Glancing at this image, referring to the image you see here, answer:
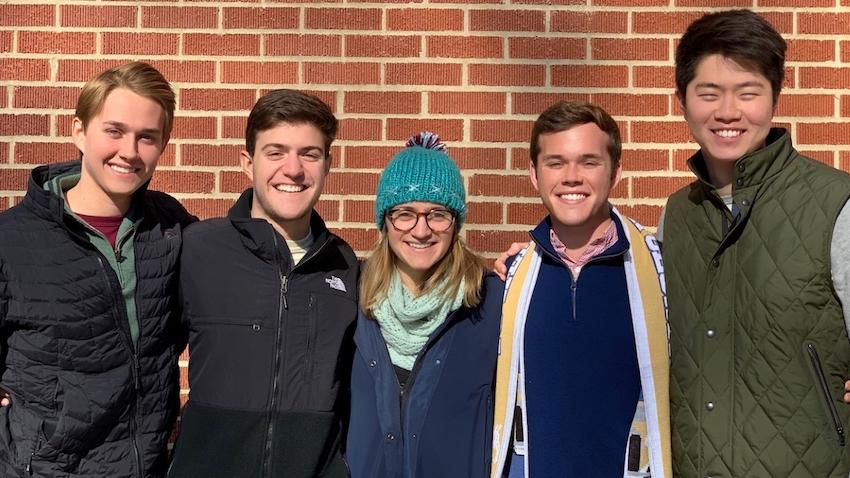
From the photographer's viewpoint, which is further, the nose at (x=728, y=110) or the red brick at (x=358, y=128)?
the red brick at (x=358, y=128)

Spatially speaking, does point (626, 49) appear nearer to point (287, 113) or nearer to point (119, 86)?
point (287, 113)

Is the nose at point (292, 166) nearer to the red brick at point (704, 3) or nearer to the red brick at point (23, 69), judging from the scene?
the red brick at point (23, 69)

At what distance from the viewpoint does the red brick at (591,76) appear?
4102mm

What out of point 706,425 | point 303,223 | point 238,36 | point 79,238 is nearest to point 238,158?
point 238,36

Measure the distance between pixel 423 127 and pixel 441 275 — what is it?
1.17 m

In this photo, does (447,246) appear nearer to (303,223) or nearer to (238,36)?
(303,223)

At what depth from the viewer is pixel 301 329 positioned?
Result: 9.72 feet

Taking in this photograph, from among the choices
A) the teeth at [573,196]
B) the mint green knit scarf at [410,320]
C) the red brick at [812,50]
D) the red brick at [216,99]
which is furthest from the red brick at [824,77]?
the red brick at [216,99]

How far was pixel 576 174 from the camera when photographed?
3002 millimetres

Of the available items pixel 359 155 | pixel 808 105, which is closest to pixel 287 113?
pixel 359 155

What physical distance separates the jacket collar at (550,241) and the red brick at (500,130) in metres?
0.99

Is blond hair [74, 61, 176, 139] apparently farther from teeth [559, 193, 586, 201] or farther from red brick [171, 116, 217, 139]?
teeth [559, 193, 586, 201]

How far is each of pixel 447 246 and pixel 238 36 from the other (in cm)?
164

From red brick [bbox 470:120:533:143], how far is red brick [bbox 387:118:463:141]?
0.07 metres
